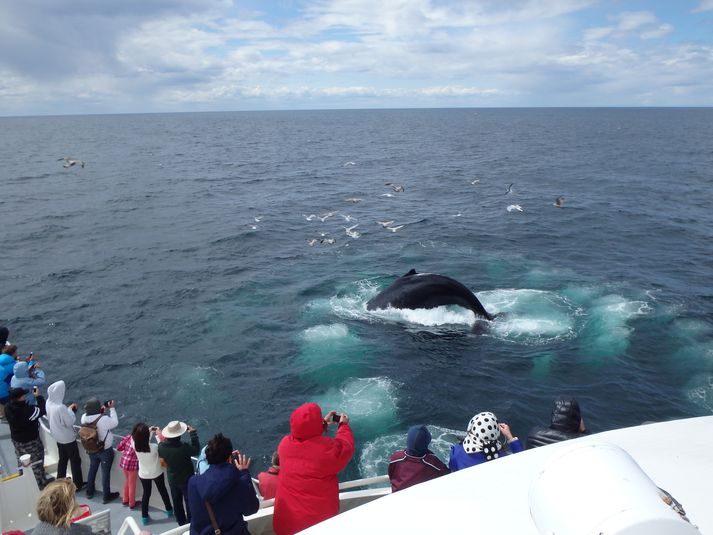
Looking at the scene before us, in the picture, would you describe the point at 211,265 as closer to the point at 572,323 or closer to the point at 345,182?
the point at 572,323

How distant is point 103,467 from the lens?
34.9ft

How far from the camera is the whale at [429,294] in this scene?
72.4 feet

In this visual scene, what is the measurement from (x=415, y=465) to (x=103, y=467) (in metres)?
6.78

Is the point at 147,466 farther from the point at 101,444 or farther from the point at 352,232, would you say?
the point at 352,232

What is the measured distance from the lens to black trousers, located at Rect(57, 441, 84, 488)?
10906 millimetres

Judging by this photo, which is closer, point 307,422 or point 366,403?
point 307,422

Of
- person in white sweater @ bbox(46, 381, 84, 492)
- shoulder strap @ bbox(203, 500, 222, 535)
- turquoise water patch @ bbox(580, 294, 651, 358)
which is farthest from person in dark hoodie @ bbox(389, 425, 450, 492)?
turquoise water patch @ bbox(580, 294, 651, 358)

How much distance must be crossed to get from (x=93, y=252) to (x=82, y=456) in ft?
100

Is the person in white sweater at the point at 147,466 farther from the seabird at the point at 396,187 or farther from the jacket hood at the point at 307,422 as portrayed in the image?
the seabird at the point at 396,187

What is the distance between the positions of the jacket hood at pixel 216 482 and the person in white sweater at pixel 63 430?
5.05 meters

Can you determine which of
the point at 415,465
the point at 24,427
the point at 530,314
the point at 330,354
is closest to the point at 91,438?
the point at 24,427

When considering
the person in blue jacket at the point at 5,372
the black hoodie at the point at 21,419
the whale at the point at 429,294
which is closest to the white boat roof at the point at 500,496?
the black hoodie at the point at 21,419

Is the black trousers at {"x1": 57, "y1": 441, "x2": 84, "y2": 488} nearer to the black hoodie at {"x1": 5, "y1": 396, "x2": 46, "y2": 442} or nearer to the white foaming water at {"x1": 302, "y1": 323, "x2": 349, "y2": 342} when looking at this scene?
the black hoodie at {"x1": 5, "y1": 396, "x2": 46, "y2": 442}

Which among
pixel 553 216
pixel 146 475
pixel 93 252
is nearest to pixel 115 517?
pixel 146 475
